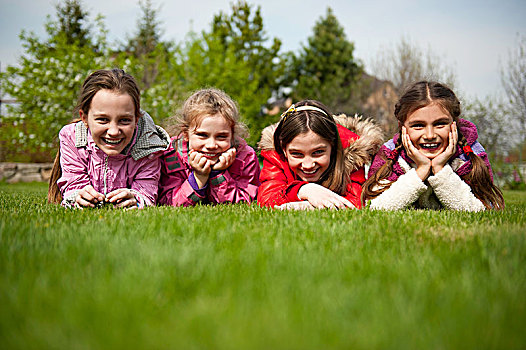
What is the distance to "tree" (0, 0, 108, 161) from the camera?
1377 cm

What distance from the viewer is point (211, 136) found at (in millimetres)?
4672

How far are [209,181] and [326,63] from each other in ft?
93.8

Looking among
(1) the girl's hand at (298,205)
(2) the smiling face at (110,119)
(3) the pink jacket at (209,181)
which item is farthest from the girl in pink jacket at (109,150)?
(1) the girl's hand at (298,205)

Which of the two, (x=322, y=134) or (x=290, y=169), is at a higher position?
(x=322, y=134)

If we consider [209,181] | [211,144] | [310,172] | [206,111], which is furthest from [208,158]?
[310,172]

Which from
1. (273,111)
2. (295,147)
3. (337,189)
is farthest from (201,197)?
(273,111)

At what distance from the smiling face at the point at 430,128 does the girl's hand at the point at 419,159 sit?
0.07 metres

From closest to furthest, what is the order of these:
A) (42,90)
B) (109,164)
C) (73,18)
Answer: (109,164) → (42,90) → (73,18)

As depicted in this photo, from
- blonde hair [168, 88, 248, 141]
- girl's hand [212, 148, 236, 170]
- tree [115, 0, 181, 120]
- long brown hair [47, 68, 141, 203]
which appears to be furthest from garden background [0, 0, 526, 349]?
tree [115, 0, 181, 120]

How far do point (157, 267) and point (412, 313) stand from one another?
1.17m

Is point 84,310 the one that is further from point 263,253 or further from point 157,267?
point 263,253

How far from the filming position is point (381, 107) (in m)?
23.4

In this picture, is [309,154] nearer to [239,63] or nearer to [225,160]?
Result: [225,160]

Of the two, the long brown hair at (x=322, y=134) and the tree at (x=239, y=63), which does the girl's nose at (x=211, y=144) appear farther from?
the tree at (x=239, y=63)
